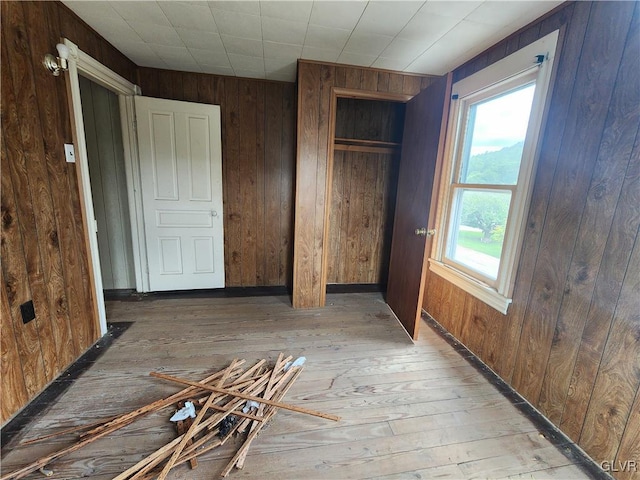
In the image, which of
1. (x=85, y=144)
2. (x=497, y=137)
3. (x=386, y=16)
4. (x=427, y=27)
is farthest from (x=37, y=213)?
(x=497, y=137)

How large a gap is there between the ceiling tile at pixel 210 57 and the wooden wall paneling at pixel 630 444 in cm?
342

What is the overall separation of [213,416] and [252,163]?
8.06 feet

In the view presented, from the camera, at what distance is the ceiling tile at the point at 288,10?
1641 millimetres

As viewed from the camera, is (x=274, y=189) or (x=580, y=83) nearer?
(x=580, y=83)

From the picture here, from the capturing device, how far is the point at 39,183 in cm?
159

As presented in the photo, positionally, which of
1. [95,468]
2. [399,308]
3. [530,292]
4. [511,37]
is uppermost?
[511,37]

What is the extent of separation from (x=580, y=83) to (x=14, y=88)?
9.76 feet

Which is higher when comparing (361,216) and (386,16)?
(386,16)

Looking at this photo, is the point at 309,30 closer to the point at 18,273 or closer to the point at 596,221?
the point at 596,221

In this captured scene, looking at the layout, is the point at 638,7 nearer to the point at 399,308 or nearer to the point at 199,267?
the point at 399,308

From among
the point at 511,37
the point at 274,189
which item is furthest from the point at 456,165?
the point at 274,189

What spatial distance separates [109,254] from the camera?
296 cm

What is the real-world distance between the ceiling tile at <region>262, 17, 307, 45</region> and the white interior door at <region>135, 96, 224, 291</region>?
3.64 ft

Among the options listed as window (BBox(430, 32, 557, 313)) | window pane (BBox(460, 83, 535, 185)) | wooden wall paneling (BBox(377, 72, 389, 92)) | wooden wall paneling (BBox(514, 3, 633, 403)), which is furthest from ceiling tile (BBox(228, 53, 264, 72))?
wooden wall paneling (BBox(514, 3, 633, 403))
